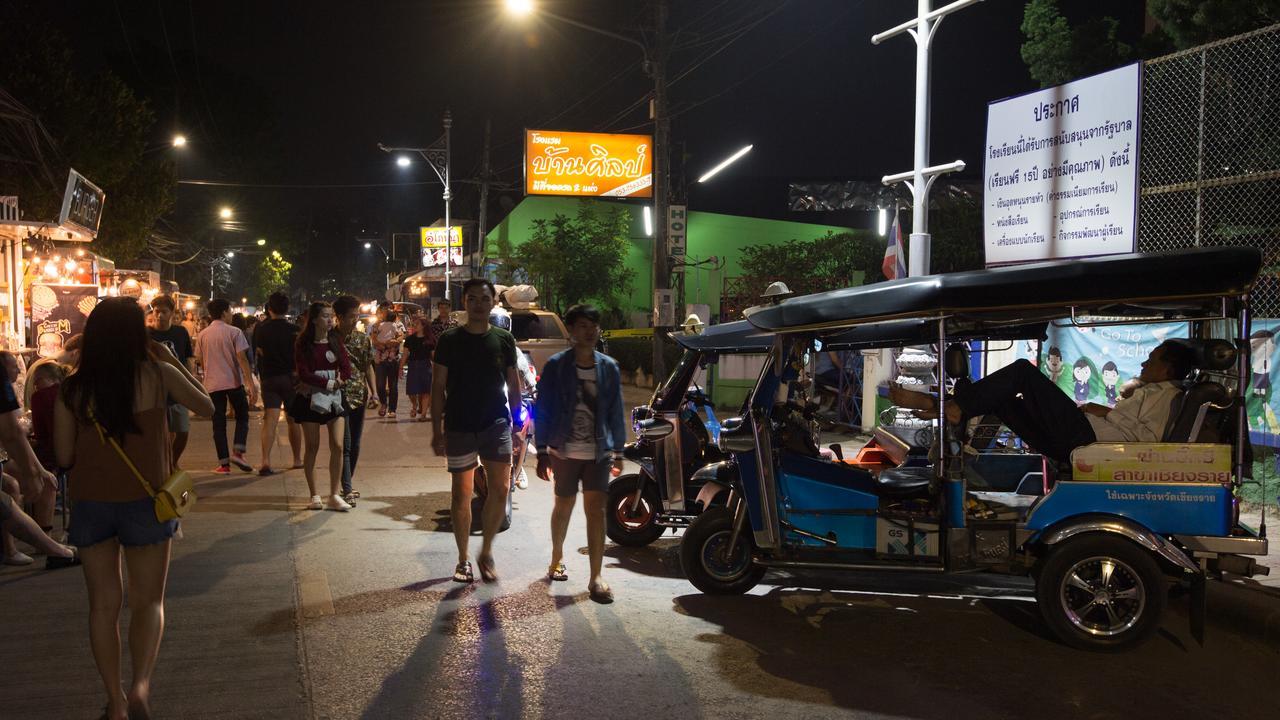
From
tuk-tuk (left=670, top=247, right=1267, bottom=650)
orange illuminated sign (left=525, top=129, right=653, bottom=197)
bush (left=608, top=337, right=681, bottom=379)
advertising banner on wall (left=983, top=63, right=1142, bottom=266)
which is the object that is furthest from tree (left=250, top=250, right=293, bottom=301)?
tuk-tuk (left=670, top=247, right=1267, bottom=650)

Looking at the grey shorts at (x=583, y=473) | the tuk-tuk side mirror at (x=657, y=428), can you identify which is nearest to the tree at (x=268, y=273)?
the tuk-tuk side mirror at (x=657, y=428)

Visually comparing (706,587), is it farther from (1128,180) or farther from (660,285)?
(660,285)

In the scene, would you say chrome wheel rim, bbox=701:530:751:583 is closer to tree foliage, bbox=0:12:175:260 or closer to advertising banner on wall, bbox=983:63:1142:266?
advertising banner on wall, bbox=983:63:1142:266

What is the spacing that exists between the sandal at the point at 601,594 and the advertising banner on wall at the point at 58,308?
43.9 ft

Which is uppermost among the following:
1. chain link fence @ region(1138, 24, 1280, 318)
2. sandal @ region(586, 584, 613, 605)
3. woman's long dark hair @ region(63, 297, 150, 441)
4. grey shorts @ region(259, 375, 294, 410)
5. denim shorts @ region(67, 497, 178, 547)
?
chain link fence @ region(1138, 24, 1280, 318)

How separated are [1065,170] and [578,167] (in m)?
19.6

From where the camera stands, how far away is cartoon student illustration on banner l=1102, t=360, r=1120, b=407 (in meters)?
9.32

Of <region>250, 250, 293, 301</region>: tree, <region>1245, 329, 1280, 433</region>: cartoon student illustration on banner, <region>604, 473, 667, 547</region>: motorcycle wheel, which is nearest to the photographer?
<region>604, 473, 667, 547</region>: motorcycle wheel

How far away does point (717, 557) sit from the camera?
6.09m

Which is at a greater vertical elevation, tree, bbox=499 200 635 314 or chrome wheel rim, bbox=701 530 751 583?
tree, bbox=499 200 635 314

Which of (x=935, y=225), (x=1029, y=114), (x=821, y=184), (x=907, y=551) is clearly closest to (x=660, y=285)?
(x=1029, y=114)

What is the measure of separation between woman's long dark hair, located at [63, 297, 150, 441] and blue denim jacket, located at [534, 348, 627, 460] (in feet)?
8.49

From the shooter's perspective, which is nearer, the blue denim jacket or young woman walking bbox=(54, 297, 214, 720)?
young woman walking bbox=(54, 297, 214, 720)

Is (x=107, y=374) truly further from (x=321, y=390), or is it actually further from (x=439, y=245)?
(x=439, y=245)
